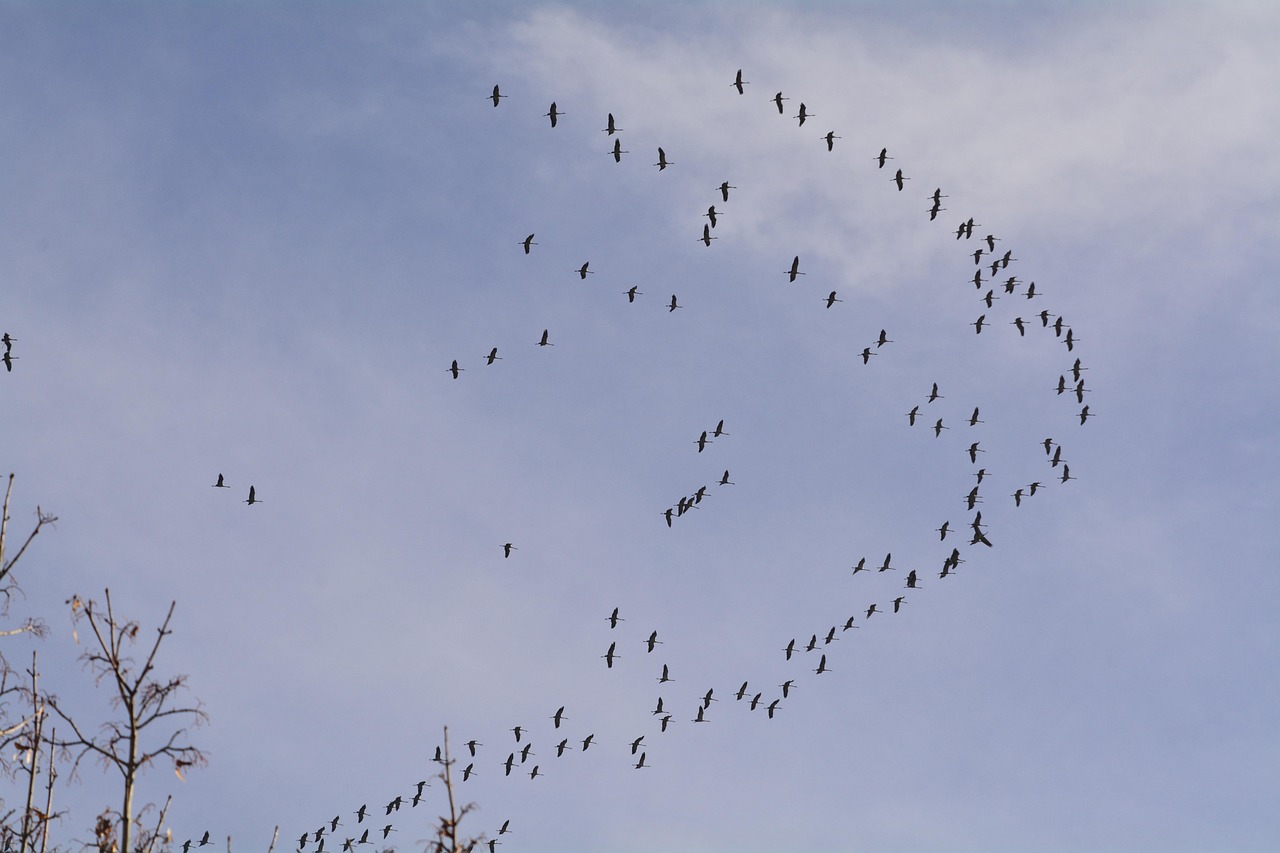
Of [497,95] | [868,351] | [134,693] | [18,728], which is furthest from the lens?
[868,351]

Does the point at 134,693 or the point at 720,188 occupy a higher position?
the point at 720,188

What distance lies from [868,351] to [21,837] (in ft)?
153

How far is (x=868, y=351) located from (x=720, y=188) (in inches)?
539

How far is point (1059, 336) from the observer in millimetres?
61969

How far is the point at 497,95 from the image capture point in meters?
48.4

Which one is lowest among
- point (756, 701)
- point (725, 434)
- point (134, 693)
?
point (134, 693)

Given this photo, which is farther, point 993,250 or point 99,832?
point 993,250

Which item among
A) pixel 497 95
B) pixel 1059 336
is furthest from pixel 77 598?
pixel 1059 336

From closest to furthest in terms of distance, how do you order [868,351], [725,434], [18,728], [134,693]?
1. [134,693]
2. [18,728]
3. [725,434]
4. [868,351]

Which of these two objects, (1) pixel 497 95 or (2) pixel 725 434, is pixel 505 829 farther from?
(1) pixel 497 95

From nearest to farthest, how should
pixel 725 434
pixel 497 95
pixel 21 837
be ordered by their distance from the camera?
pixel 21 837 < pixel 497 95 < pixel 725 434

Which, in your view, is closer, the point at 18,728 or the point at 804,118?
the point at 18,728

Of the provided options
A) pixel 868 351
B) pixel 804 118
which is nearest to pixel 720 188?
pixel 804 118

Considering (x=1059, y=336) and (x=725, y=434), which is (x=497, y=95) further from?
(x=1059, y=336)
